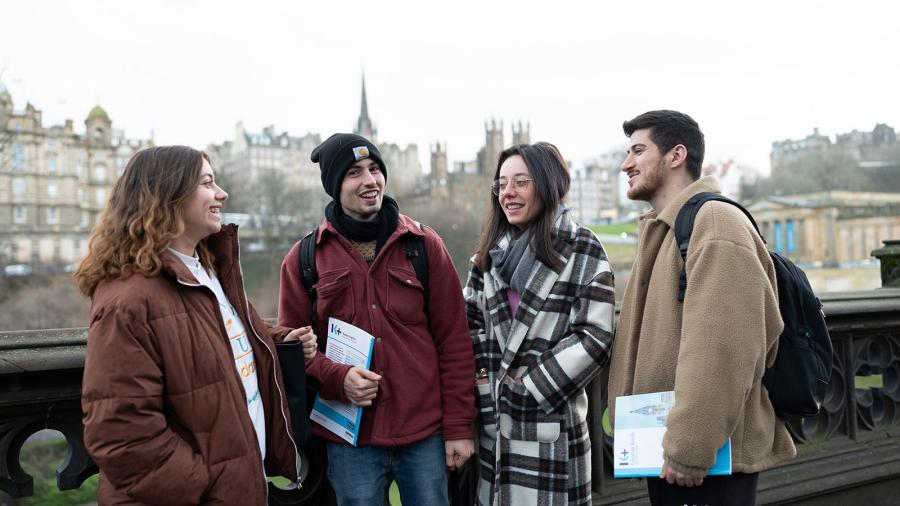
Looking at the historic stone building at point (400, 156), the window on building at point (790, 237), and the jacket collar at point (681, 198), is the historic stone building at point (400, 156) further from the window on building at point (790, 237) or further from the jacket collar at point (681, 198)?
the jacket collar at point (681, 198)

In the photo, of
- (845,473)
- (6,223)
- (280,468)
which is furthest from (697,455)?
(6,223)

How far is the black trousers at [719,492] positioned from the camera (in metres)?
1.75

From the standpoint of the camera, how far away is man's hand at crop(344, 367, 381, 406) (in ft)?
6.41

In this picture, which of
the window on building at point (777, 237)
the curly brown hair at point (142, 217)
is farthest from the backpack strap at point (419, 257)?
the window on building at point (777, 237)

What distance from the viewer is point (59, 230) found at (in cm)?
4538

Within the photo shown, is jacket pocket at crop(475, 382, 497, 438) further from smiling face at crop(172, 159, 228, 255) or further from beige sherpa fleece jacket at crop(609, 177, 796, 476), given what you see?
smiling face at crop(172, 159, 228, 255)

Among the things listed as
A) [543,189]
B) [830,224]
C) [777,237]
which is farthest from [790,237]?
[543,189]

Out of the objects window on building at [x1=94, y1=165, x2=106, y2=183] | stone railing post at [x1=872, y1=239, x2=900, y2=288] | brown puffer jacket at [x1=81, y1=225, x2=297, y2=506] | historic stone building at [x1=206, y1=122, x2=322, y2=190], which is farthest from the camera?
historic stone building at [x1=206, y1=122, x2=322, y2=190]

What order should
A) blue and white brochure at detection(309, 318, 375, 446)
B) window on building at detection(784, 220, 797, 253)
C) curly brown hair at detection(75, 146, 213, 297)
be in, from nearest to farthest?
curly brown hair at detection(75, 146, 213, 297) → blue and white brochure at detection(309, 318, 375, 446) → window on building at detection(784, 220, 797, 253)

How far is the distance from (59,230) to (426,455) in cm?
4856

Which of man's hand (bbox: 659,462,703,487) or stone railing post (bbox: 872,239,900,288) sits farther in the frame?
Answer: stone railing post (bbox: 872,239,900,288)

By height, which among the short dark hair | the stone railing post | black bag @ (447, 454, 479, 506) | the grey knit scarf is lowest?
black bag @ (447, 454, 479, 506)

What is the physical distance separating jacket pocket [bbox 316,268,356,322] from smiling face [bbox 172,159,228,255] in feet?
1.20

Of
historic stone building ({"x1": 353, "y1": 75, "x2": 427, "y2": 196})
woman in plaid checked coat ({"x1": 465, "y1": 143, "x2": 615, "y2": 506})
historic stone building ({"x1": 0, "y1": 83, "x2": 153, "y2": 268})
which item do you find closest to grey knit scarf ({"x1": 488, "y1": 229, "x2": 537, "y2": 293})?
woman in plaid checked coat ({"x1": 465, "y1": 143, "x2": 615, "y2": 506})
